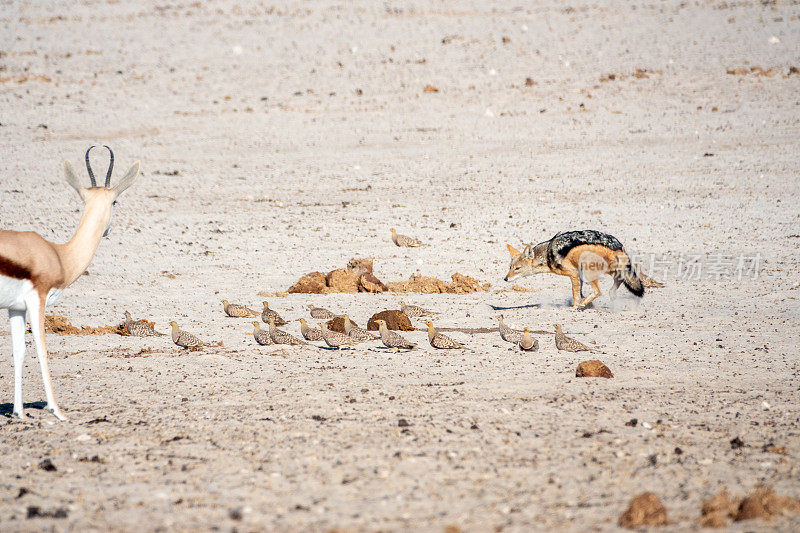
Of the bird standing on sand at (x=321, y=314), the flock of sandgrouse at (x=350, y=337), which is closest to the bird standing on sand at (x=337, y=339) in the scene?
the flock of sandgrouse at (x=350, y=337)

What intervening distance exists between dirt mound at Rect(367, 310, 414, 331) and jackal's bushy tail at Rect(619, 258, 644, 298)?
3.27 meters

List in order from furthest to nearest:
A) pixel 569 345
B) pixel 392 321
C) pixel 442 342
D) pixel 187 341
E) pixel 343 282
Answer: pixel 343 282 < pixel 392 321 < pixel 187 341 < pixel 442 342 < pixel 569 345

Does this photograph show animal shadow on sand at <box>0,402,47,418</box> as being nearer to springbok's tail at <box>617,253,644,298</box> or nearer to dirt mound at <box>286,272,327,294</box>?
dirt mound at <box>286,272,327,294</box>

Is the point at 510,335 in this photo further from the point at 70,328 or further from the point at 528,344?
the point at 70,328

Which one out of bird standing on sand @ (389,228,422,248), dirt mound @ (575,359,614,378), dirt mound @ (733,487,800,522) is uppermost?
bird standing on sand @ (389,228,422,248)

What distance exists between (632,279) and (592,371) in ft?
13.0

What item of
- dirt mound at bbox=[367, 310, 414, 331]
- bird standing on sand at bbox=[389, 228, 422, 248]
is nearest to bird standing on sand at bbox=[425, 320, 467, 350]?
dirt mound at bbox=[367, 310, 414, 331]

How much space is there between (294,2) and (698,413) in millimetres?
33383

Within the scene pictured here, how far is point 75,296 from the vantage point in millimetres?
12711

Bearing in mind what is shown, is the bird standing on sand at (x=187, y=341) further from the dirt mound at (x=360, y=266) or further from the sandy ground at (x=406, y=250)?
the dirt mound at (x=360, y=266)

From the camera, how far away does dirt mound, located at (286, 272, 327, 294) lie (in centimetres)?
1288

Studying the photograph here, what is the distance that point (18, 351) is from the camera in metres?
6.97

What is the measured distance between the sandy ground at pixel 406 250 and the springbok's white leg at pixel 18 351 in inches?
7.6

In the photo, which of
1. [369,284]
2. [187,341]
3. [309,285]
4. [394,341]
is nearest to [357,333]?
[394,341]
